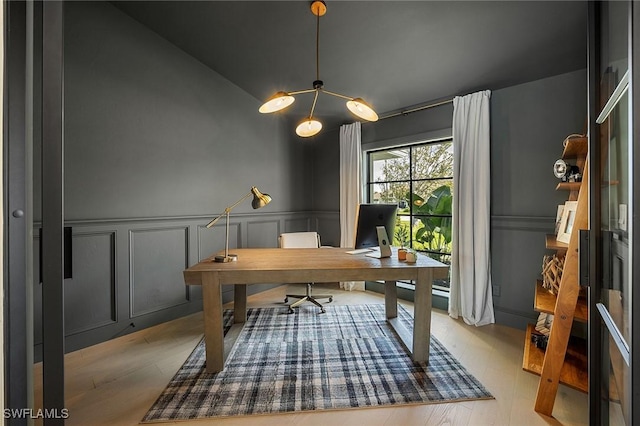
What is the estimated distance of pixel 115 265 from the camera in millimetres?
2631

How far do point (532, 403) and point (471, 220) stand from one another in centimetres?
164

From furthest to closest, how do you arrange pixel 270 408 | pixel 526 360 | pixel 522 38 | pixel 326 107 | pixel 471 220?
pixel 326 107
pixel 471 220
pixel 522 38
pixel 526 360
pixel 270 408

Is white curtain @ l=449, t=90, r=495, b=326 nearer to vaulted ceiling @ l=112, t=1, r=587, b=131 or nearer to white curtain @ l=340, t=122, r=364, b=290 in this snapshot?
vaulted ceiling @ l=112, t=1, r=587, b=131

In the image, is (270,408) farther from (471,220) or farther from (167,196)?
(471,220)

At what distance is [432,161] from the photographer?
11.5 ft

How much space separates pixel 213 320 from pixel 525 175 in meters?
3.05

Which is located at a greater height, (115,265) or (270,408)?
(115,265)

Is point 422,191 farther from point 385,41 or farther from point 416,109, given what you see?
point 385,41

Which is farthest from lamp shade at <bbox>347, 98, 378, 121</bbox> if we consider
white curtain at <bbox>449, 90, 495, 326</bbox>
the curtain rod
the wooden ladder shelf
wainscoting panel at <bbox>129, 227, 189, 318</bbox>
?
wainscoting panel at <bbox>129, 227, 189, 318</bbox>

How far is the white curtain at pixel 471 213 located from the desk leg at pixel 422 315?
105cm

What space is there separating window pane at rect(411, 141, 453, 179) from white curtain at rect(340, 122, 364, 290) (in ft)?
2.53

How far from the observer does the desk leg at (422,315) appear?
6.86 ft

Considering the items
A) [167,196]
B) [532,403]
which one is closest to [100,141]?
[167,196]
